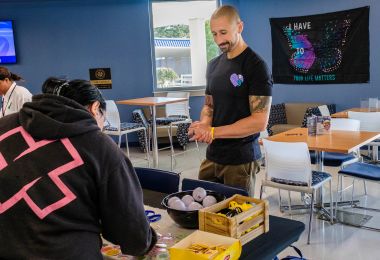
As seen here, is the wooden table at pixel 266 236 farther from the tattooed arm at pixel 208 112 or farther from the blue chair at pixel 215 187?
the tattooed arm at pixel 208 112

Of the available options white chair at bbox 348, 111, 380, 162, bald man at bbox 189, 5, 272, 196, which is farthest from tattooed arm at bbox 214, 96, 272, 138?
white chair at bbox 348, 111, 380, 162

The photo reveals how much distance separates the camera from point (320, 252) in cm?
297

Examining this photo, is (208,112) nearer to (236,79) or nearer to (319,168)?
(236,79)

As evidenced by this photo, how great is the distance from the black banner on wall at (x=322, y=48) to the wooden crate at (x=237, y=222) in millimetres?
5043

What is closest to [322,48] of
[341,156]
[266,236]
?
[341,156]

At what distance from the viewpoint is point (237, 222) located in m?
1.36

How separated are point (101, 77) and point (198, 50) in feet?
5.81

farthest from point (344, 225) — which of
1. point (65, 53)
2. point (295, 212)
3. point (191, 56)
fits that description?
point (65, 53)

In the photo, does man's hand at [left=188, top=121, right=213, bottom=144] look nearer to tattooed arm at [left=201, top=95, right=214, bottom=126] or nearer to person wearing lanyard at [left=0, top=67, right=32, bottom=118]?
tattooed arm at [left=201, top=95, right=214, bottom=126]

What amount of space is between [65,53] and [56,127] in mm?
6300

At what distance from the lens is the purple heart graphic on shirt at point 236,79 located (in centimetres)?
199

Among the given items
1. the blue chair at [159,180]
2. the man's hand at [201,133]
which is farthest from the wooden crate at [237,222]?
the blue chair at [159,180]

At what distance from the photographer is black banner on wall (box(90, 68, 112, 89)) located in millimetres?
7047

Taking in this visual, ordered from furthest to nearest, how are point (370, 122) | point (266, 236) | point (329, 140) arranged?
point (370, 122) → point (329, 140) → point (266, 236)
